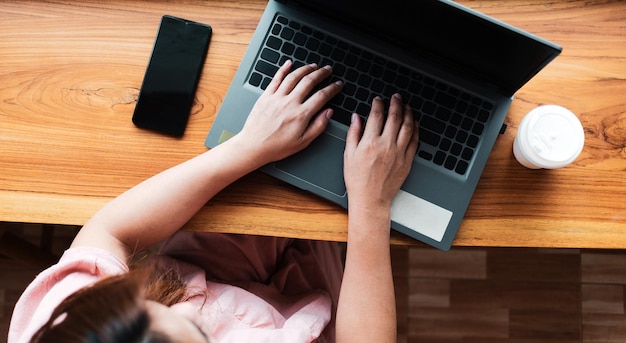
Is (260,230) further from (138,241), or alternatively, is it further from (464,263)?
(464,263)

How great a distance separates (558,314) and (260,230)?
94 centimetres

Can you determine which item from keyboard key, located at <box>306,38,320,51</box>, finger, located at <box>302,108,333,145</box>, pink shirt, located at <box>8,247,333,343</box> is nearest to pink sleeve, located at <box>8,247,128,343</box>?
pink shirt, located at <box>8,247,333,343</box>

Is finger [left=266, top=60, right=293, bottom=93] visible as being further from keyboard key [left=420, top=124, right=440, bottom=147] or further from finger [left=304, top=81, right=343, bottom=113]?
keyboard key [left=420, top=124, right=440, bottom=147]

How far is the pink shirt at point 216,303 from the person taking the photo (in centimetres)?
74

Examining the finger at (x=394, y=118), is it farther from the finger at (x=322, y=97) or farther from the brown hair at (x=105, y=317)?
the brown hair at (x=105, y=317)

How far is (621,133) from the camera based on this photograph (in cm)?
81

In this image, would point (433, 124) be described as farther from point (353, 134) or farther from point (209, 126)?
point (209, 126)

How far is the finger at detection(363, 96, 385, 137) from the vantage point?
0.80 meters

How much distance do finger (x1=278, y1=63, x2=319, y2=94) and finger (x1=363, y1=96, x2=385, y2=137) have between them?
0.36ft

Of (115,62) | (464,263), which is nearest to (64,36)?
(115,62)

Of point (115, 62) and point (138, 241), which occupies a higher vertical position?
point (115, 62)

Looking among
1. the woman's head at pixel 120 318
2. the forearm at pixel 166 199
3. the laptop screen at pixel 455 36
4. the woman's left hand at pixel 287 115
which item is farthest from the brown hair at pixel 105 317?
the laptop screen at pixel 455 36

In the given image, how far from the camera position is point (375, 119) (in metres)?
0.80

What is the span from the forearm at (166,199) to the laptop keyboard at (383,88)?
0.45ft
